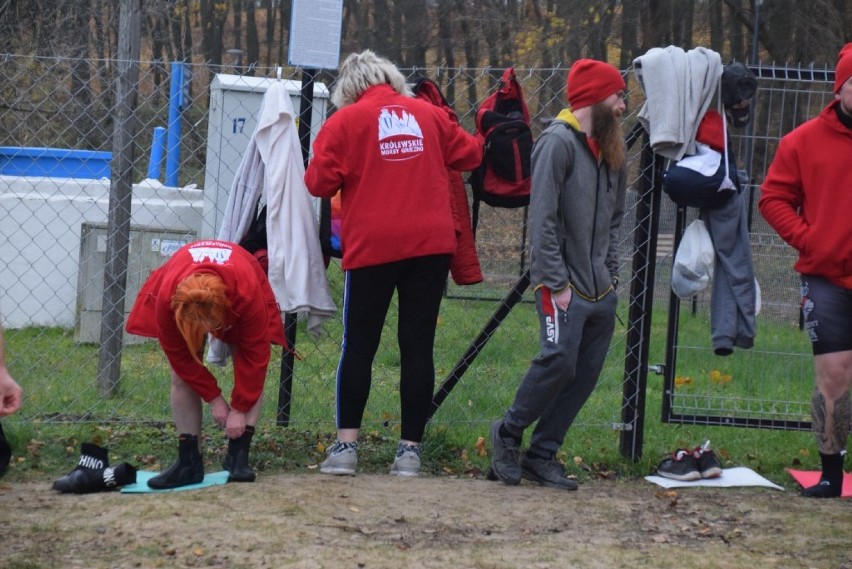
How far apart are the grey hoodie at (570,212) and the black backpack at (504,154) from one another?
27cm

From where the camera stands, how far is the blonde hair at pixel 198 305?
427 centimetres

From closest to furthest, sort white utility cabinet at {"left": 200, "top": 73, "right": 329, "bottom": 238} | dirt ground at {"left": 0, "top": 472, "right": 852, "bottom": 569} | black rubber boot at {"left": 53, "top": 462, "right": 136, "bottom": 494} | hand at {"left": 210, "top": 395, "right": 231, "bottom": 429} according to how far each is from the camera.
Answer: dirt ground at {"left": 0, "top": 472, "right": 852, "bottom": 569}, black rubber boot at {"left": 53, "top": 462, "right": 136, "bottom": 494}, hand at {"left": 210, "top": 395, "right": 231, "bottom": 429}, white utility cabinet at {"left": 200, "top": 73, "right": 329, "bottom": 238}

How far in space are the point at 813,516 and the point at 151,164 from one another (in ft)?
22.4

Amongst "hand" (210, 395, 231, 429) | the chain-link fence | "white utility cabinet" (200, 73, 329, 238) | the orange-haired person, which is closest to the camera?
the orange-haired person

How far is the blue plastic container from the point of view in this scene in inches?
337

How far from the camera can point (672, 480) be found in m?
5.28

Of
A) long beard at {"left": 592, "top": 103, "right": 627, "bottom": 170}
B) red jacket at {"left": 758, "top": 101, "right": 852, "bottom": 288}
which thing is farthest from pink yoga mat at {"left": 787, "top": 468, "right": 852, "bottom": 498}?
long beard at {"left": 592, "top": 103, "right": 627, "bottom": 170}

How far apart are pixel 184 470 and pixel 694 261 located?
2.42m

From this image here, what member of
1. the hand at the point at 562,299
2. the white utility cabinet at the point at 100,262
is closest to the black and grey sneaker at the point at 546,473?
the hand at the point at 562,299

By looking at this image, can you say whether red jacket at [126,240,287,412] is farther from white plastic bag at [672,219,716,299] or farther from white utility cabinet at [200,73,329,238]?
white utility cabinet at [200,73,329,238]

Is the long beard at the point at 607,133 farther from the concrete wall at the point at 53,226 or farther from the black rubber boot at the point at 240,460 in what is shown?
the concrete wall at the point at 53,226

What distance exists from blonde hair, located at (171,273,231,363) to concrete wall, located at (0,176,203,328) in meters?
3.92

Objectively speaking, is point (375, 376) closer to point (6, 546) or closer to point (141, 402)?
point (141, 402)

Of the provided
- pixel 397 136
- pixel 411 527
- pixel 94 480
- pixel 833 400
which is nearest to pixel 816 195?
pixel 833 400
